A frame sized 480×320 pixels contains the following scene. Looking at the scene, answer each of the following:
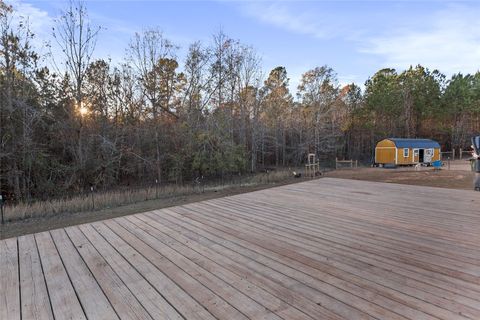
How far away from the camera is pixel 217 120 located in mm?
12297

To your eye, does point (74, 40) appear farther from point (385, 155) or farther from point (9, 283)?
point (385, 155)

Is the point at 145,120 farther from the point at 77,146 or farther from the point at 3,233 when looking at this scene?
the point at 3,233

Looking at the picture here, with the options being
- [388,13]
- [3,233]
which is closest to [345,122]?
[388,13]

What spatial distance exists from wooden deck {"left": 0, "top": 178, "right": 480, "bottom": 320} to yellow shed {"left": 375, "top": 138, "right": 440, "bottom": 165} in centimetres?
1395

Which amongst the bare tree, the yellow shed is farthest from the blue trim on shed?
the bare tree

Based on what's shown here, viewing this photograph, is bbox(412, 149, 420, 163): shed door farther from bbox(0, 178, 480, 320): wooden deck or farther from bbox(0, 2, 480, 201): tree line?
bbox(0, 178, 480, 320): wooden deck

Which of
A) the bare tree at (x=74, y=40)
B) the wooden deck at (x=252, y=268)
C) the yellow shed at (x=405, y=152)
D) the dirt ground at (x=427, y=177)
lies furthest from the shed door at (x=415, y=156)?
the bare tree at (x=74, y=40)

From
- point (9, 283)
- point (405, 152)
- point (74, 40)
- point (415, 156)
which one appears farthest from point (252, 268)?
point (415, 156)

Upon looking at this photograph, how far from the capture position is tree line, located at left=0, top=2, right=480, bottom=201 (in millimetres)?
7922

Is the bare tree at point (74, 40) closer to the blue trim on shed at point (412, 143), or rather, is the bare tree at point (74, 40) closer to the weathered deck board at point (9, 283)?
the weathered deck board at point (9, 283)

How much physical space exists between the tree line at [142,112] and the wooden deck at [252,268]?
6650 mm

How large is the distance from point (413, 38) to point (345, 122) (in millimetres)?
13942

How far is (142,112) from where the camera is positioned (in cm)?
1098

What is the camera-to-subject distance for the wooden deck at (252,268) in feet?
4.90
